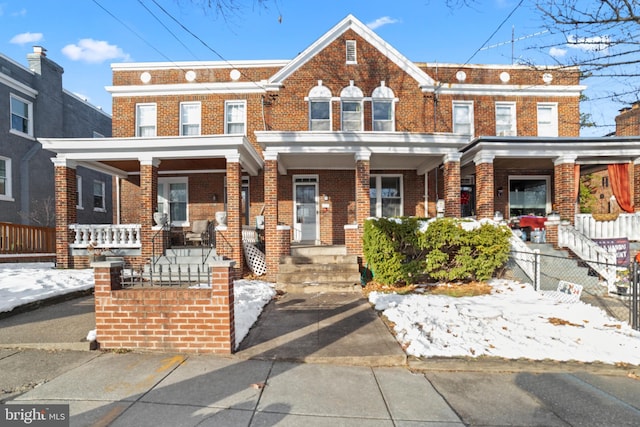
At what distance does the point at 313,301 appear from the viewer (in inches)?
258

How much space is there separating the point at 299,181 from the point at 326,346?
849cm

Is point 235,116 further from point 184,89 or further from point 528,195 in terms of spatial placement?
point 528,195

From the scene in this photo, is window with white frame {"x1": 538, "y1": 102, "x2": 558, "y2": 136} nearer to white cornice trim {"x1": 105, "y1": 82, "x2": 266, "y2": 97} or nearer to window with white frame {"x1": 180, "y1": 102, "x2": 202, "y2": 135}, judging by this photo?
white cornice trim {"x1": 105, "y1": 82, "x2": 266, "y2": 97}

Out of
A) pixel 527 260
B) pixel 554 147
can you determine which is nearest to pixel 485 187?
pixel 554 147

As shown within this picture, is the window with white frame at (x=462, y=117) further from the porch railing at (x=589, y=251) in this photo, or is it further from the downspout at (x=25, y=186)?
the downspout at (x=25, y=186)

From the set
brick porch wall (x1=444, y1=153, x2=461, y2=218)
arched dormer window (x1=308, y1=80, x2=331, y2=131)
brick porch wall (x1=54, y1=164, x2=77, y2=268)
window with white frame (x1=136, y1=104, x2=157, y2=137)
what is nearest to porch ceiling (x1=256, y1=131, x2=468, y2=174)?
brick porch wall (x1=444, y1=153, x2=461, y2=218)

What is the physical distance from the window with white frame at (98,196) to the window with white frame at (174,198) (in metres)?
8.44

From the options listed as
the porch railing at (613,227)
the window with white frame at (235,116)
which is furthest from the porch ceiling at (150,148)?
the porch railing at (613,227)

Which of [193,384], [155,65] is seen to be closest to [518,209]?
[193,384]

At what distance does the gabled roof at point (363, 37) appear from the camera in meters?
11.8

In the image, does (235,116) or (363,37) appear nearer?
(363,37)

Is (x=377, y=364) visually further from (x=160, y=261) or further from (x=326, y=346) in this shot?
(x=160, y=261)

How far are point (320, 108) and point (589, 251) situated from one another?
952cm

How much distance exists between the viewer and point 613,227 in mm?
9547
